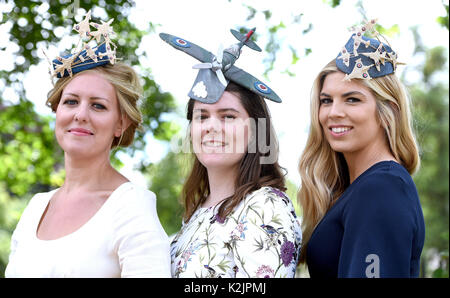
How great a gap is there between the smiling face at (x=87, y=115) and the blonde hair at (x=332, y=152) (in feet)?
3.81

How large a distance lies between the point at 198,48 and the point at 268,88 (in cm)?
49

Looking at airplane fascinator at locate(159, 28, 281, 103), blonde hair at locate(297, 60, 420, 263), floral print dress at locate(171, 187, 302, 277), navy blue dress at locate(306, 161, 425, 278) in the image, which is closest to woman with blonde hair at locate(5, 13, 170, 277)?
floral print dress at locate(171, 187, 302, 277)

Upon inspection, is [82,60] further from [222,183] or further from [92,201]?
[222,183]

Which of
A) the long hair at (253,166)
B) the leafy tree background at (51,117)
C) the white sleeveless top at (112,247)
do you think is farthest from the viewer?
the leafy tree background at (51,117)

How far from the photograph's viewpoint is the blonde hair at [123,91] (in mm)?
2910

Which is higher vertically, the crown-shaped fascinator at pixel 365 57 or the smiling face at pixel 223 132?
the crown-shaped fascinator at pixel 365 57

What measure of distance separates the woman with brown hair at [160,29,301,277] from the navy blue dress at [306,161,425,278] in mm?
223

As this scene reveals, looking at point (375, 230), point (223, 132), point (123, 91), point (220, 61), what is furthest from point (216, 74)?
point (375, 230)

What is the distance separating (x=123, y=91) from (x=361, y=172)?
1.38 metres

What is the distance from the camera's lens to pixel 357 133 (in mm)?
2861

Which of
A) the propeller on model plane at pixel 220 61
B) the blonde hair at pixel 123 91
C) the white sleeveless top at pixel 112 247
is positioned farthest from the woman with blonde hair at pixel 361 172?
the blonde hair at pixel 123 91

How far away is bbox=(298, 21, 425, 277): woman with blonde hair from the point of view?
7.89 feet

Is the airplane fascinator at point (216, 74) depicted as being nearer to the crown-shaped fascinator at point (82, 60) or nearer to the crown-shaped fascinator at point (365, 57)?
the crown-shaped fascinator at point (82, 60)

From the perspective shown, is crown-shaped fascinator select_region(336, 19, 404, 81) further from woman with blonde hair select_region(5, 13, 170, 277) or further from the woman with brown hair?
woman with blonde hair select_region(5, 13, 170, 277)
